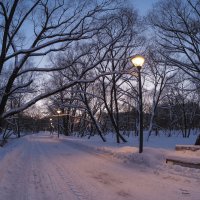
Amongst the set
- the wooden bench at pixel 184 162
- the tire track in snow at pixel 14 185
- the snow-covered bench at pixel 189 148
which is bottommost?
the tire track in snow at pixel 14 185

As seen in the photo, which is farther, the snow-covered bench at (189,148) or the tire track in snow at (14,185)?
the snow-covered bench at (189,148)

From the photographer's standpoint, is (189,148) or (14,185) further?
(189,148)

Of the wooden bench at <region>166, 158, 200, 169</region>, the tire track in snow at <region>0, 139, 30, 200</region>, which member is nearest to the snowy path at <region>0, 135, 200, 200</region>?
the tire track in snow at <region>0, 139, 30, 200</region>

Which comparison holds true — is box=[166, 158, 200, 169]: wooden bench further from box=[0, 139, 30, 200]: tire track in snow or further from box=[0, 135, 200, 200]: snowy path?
box=[0, 139, 30, 200]: tire track in snow

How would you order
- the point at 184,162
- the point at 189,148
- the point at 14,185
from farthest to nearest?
1. the point at 189,148
2. the point at 184,162
3. the point at 14,185

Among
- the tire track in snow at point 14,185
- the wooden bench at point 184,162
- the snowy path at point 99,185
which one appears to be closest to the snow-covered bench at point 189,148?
the wooden bench at point 184,162

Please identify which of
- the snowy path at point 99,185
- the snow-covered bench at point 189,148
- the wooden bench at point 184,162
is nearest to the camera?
the snowy path at point 99,185

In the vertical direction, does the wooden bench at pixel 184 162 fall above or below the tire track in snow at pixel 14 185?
above

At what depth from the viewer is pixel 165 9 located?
20688 millimetres

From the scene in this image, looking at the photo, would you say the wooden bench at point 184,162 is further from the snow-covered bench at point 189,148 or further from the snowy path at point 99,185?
the snow-covered bench at point 189,148

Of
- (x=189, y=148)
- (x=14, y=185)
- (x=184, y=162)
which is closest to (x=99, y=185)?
(x=14, y=185)

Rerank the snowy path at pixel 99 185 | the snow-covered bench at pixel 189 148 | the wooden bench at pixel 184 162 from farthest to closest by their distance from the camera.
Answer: the snow-covered bench at pixel 189 148
the wooden bench at pixel 184 162
the snowy path at pixel 99 185

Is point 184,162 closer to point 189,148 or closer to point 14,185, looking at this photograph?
point 189,148

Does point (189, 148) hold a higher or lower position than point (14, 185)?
higher
